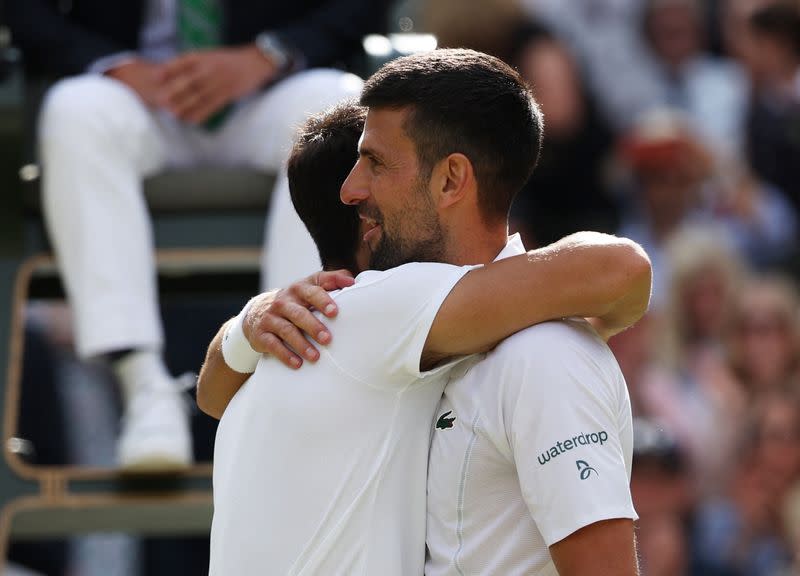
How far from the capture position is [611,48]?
538cm

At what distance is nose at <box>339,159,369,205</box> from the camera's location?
81.3 inches

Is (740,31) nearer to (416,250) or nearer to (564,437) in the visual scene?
(416,250)

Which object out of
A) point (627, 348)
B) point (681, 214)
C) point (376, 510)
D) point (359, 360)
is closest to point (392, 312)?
point (359, 360)

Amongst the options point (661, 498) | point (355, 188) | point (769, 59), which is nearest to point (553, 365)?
point (355, 188)

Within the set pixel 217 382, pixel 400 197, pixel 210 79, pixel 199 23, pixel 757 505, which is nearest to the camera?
pixel 400 197

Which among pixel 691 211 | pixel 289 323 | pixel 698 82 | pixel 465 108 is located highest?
pixel 465 108

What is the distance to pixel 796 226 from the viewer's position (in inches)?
219

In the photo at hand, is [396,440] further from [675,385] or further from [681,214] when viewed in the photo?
[681,214]

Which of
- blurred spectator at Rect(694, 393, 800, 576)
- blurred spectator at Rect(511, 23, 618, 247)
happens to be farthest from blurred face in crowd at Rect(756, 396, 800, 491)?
blurred spectator at Rect(511, 23, 618, 247)

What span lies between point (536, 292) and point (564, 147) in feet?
11.0

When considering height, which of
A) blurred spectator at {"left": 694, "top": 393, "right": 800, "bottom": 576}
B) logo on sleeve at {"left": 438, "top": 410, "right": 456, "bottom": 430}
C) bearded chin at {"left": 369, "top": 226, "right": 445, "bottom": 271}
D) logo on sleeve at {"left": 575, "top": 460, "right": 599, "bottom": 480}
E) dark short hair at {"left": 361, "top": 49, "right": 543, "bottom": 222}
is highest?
dark short hair at {"left": 361, "top": 49, "right": 543, "bottom": 222}

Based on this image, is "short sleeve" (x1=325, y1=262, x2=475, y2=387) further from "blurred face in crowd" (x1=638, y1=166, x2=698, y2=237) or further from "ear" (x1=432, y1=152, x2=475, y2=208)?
"blurred face in crowd" (x1=638, y1=166, x2=698, y2=237)

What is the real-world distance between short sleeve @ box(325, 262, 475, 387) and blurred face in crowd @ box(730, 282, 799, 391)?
11.7 ft

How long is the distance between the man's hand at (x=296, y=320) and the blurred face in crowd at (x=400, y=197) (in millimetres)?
84
